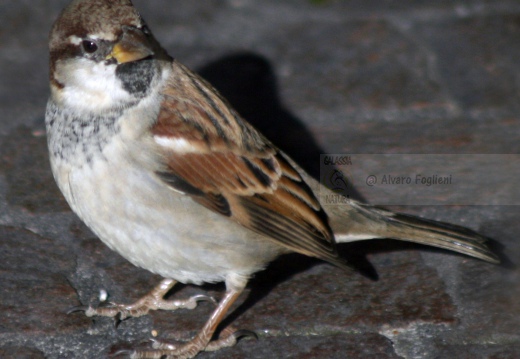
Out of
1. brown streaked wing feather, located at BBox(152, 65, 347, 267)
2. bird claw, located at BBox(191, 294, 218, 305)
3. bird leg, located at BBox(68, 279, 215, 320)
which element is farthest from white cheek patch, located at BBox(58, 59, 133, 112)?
bird claw, located at BBox(191, 294, 218, 305)

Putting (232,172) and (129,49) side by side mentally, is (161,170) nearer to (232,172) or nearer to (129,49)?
(232,172)

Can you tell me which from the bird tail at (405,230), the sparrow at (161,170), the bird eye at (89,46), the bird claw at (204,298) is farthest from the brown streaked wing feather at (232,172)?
the bird claw at (204,298)

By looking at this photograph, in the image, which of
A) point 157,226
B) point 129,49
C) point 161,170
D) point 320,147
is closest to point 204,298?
point 157,226

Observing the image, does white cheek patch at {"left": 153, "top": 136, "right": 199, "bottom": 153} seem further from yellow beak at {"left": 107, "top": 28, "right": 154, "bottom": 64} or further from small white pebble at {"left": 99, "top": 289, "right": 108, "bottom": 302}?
small white pebble at {"left": 99, "top": 289, "right": 108, "bottom": 302}

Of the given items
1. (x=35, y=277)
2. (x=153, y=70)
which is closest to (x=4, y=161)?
(x=35, y=277)

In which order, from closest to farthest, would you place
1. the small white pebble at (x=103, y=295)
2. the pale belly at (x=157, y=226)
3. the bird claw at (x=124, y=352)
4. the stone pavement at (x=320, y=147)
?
the pale belly at (x=157, y=226) < the bird claw at (x=124, y=352) < the stone pavement at (x=320, y=147) < the small white pebble at (x=103, y=295)

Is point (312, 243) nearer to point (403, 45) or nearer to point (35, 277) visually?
point (35, 277)

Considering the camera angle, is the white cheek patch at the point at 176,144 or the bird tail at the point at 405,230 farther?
the bird tail at the point at 405,230

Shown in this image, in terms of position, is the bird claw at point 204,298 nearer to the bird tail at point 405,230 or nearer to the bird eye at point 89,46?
the bird tail at point 405,230
